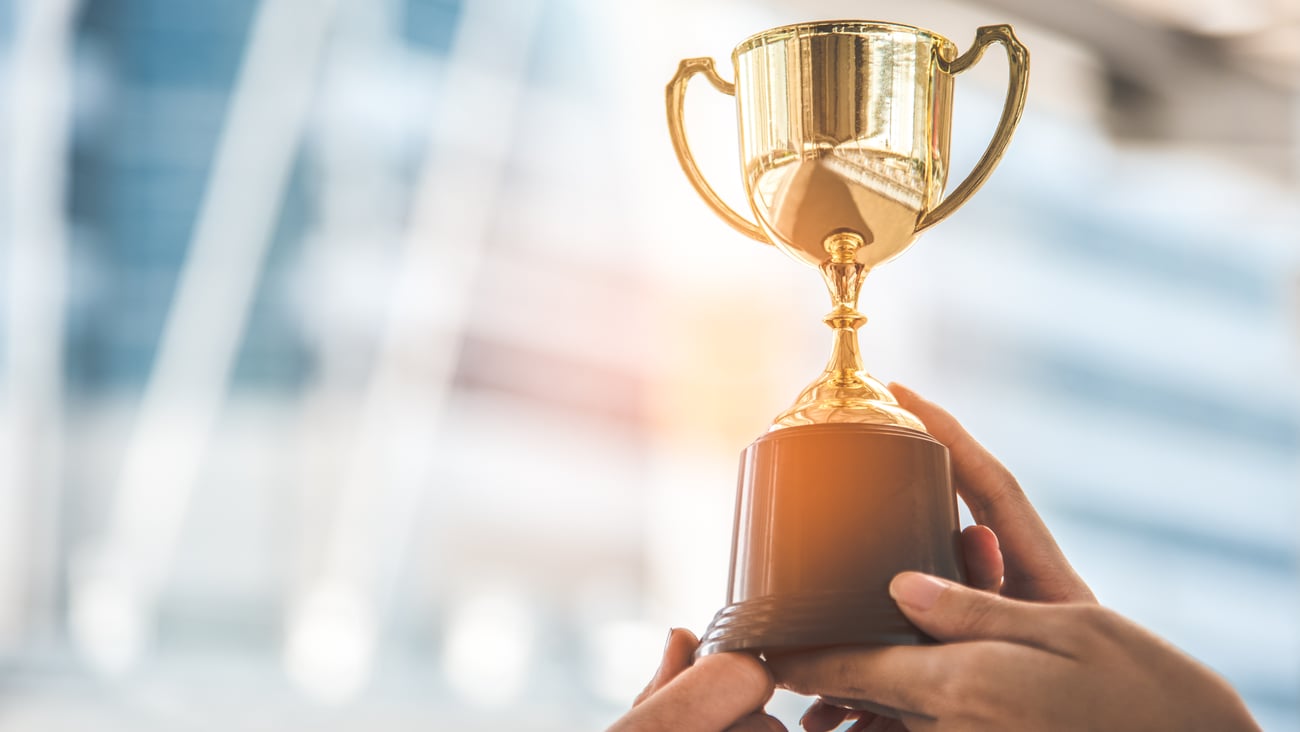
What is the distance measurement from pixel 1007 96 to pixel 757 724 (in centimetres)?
64

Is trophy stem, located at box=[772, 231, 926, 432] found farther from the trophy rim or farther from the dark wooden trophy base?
the trophy rim

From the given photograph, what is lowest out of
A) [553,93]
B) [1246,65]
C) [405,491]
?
[405,491]

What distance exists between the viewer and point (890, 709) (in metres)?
1.23

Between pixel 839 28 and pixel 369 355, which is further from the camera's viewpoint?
pixel 369 355

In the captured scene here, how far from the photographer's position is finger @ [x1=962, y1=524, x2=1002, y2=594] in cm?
138

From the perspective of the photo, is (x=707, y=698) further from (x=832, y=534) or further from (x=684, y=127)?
(x=684, y=127)

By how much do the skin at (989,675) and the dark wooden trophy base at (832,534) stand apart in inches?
1.1

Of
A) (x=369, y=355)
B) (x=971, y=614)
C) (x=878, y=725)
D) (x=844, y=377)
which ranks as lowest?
(x=878, y=725)

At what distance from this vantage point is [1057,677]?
1093mm

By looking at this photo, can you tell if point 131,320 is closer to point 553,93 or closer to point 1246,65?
point 553,93

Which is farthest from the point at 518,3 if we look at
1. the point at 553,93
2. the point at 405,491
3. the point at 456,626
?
the point at 456,626

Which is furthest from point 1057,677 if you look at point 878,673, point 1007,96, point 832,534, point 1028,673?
point 1007,96

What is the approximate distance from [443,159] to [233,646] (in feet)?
9.54

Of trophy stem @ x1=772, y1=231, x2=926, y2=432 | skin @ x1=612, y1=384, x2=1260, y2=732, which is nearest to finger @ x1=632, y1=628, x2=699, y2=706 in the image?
skin @ x1=612, y1=384, x2=1260, y2=732
